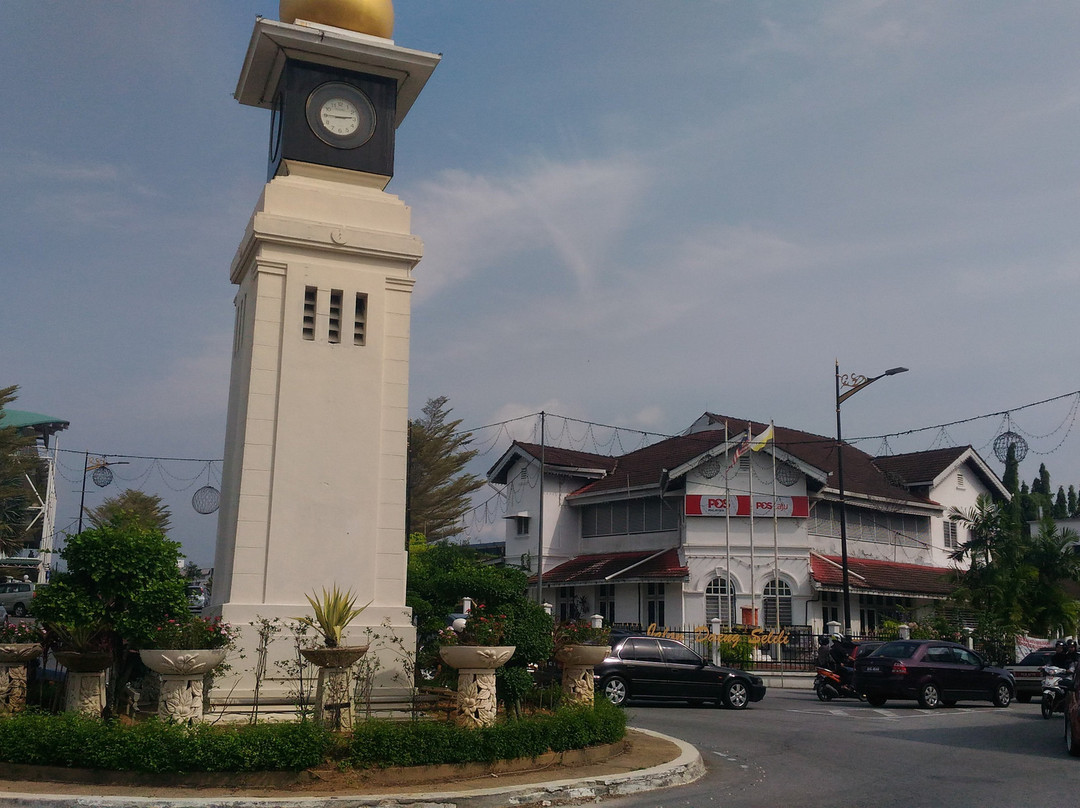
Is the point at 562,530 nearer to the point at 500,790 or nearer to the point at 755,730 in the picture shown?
the point at 755,730

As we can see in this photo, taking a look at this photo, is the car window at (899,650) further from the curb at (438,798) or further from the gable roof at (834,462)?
the gable roof at (834,462)

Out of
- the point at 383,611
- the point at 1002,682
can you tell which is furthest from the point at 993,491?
the point at 383,611

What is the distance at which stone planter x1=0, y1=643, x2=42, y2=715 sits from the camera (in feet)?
39.0

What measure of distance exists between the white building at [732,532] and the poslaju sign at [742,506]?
5cm

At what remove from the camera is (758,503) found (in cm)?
3944

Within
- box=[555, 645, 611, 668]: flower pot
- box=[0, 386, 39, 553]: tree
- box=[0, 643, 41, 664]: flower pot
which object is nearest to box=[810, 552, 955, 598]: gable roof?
box=[555, 645, 611, 668]: flower pot

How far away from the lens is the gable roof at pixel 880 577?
37281mm

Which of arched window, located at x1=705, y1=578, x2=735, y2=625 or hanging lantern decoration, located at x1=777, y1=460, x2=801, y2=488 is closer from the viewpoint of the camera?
arched window, located at x1=705, y1=578, x2=735, y2=625

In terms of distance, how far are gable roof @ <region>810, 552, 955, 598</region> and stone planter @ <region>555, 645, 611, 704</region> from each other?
24.7 metres

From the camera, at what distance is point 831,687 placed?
81.1 feet

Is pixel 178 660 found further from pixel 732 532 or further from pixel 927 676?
pixel 732 532

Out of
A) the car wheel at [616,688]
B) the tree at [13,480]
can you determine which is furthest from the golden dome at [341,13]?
the tree at [13,480]

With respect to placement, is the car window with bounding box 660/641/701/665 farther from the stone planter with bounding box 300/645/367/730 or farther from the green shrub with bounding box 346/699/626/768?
the stone planter with bounding box 300/645/367/730

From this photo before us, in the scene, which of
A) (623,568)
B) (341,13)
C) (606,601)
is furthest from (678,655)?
(606,601)
